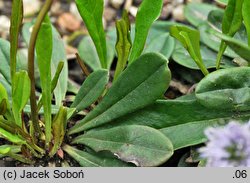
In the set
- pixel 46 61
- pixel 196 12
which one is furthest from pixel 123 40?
pixel 196 12

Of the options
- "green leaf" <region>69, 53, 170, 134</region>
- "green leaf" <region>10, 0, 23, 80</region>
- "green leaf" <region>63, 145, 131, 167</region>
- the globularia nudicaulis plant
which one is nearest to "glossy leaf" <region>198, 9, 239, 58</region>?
the globularia nudicaulis plant

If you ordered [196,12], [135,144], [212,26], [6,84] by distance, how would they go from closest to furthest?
[135,144]
[6,84]
[212,26]
[196,12]

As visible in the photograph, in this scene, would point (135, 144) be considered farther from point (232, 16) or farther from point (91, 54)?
point (91, 54)

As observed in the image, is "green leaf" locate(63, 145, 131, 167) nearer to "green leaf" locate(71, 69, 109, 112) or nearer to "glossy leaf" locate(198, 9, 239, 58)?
"green leaf" locate(71, 69, 109, 112)

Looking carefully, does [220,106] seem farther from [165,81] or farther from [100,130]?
[100,130]

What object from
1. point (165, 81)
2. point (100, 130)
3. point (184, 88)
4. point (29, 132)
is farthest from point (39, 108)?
point (184, 88)
